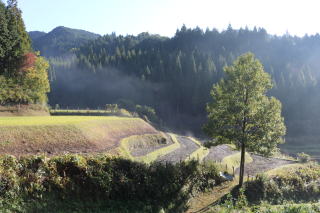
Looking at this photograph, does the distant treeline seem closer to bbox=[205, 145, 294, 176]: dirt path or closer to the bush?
bbox=[205, 145, 294, 176]: dirt path

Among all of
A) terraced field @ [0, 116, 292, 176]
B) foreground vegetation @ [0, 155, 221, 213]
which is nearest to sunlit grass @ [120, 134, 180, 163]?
terraced field @ [0, 116, 292, 176]

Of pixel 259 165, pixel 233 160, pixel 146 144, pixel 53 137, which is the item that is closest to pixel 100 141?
pixel 53 137

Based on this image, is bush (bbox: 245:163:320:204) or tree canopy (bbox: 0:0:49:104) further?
tree canopy (bbox: 0:0:49:104)

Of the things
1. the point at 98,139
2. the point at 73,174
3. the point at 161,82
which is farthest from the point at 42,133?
the point at 161,82

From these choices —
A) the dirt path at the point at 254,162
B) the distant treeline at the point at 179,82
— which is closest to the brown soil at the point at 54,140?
the dirt path at the point at 254,162

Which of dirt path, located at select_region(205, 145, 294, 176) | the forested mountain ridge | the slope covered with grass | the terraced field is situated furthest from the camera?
the forested mountain ridge

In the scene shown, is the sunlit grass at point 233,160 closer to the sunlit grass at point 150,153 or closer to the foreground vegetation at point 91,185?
the sunlit grass at point 150,153

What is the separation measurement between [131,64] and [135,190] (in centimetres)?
15109

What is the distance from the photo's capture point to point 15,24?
160 feet

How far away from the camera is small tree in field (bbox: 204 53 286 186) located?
23375 millimetres

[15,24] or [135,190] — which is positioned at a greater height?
[15,24]

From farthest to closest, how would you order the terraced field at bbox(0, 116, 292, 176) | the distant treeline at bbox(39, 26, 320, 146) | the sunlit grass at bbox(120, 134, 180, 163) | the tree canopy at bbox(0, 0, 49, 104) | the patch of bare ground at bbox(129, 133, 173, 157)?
1. the distant treeline at bbox(39, 26, 320, 146)
2. the tree canopy at bbox(0, 0, 49, 104)
3. the patch of bare ground at bbox(129, 133, 173, 157)
4. the sunlit grass at bbox(120, 134, 180, 163)
5. the terraced field at bbox(0, 116, 292, 176)

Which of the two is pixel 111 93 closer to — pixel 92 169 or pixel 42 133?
pixel 42 133

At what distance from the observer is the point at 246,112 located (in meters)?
23.8
